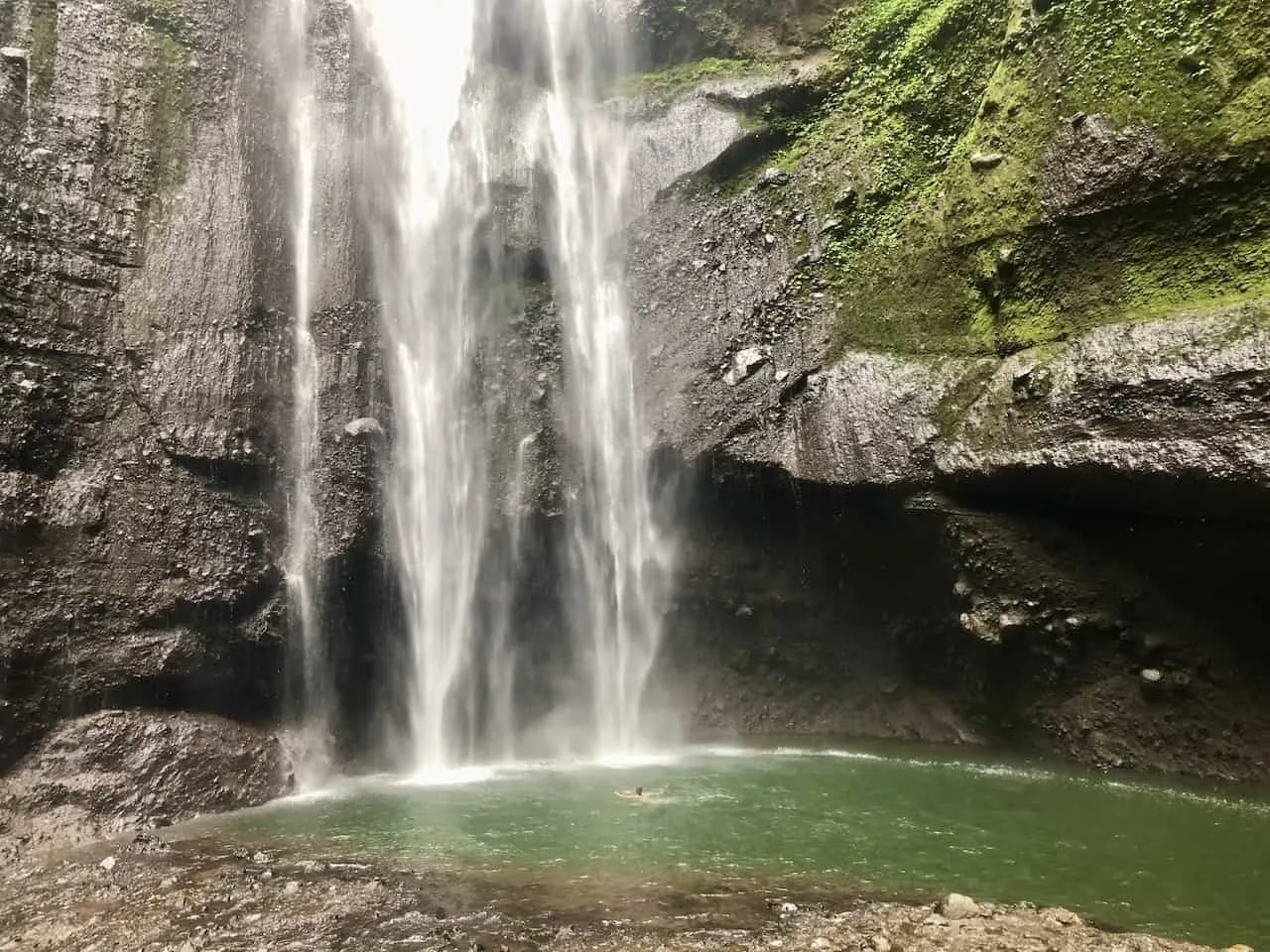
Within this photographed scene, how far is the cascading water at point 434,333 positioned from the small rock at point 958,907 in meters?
7.70

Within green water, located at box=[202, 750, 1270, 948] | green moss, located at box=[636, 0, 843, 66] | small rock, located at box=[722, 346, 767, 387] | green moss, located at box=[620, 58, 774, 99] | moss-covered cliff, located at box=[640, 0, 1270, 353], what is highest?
green moss, located at box=[636, 0, 843, 66]

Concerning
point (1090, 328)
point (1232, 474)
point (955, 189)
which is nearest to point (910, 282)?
point (955, 189)

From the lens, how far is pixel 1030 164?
10.1 metres

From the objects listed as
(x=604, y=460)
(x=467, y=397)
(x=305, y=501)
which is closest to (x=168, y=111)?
(x=467, y=397)

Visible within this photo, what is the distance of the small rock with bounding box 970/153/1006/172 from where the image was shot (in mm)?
10594

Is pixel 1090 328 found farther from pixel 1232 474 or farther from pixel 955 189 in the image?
pixel 955 189

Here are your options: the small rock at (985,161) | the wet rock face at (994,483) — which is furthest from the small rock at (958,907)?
the small rock at (985,161)

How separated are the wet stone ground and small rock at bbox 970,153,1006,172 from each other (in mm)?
9040

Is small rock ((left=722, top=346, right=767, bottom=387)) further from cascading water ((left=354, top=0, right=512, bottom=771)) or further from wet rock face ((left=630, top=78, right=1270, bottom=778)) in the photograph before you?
cascading water ((left=354, top=0, right=512, bottom=771))

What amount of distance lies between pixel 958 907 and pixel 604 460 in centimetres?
841

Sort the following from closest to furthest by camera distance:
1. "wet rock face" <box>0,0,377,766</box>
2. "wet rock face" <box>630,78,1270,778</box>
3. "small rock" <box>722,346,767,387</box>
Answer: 1. "wet rock face" <box>630,78,1270,778</box>
2. "wet rock face" <box>0,0,377,766</box>
3. "small rock" <box>722,346,767,387</box>

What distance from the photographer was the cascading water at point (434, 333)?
1161cm

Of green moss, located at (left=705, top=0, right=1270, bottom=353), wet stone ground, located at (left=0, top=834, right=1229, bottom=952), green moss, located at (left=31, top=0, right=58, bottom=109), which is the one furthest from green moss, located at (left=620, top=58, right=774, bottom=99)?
wet stone ground, located at (left=0, top=834, right=1229, bottom=952)

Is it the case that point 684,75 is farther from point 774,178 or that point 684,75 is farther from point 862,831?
point 862,831
